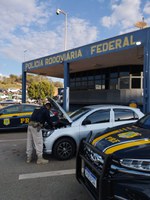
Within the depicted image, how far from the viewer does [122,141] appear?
319 centimetres

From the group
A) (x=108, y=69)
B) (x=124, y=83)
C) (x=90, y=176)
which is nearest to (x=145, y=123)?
(x=90, y=176)

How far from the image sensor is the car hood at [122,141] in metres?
2.92

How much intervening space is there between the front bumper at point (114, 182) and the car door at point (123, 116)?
341 centimetres

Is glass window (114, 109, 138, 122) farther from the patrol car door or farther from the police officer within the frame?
the patrol car door

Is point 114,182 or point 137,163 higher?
point 137,163

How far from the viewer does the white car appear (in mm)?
5887

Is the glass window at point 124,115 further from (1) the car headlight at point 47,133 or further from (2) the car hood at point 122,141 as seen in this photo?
(2) the car hood at point 122,141

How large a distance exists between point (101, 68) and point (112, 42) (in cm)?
806

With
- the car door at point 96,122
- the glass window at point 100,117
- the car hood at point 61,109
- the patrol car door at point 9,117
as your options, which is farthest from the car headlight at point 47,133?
the patrol car door at point 9,117

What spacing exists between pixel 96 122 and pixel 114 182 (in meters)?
3.64

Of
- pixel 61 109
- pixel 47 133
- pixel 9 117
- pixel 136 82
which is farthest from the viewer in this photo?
pixel 136 82

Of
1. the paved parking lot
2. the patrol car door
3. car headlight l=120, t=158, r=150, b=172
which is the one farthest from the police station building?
car headlight l=120, t=158, r=150, b=172

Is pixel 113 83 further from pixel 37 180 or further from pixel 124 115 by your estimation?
pixel 37 180

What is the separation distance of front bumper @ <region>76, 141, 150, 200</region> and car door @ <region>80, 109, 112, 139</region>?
2.89 meters
